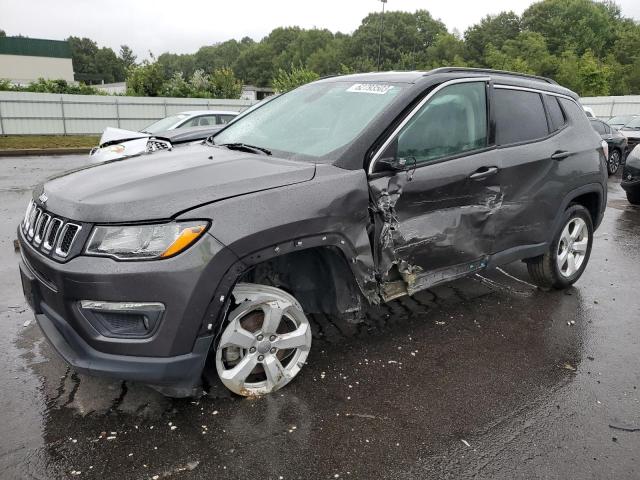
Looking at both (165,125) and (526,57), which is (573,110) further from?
(526,57)

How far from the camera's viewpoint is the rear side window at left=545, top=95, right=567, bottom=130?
4.40 meters

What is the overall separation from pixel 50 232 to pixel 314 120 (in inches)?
71.5

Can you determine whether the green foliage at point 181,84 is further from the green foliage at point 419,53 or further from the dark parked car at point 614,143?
the dark parked car at point 614,143

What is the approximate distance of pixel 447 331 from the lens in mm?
3965

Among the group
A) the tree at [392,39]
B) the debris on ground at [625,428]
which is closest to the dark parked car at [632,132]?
the debris on ground at [625,428]

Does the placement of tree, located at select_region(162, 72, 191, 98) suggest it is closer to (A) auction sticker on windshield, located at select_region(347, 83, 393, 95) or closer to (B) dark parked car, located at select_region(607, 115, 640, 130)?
(B) dark parked car, located at select_region(607, 115, 640, 130)

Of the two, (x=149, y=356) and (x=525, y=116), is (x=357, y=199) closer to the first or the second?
(x=149, y=356)

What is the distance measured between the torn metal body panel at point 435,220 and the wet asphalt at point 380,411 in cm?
59

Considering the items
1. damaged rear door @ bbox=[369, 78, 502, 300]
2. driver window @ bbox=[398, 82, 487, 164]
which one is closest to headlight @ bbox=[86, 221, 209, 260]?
damaged rear door @ bbox=[369, 78, 502, 300]

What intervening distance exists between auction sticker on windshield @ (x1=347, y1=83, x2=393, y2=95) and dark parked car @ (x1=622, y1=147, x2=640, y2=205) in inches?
289

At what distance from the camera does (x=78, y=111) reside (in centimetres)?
2277

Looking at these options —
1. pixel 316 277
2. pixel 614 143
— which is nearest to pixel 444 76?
pixel 316 277

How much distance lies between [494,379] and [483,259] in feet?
3.08

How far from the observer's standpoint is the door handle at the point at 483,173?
3.58 metres
